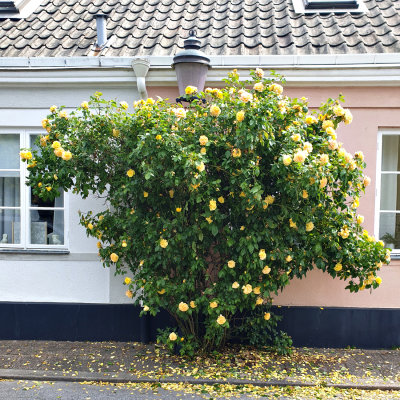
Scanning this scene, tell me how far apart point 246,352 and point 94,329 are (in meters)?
1.95

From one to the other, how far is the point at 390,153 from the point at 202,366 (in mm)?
3464

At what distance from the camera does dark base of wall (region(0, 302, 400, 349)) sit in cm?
543

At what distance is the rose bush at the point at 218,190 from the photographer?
409 cm

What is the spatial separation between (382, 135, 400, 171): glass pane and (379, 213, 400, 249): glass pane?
0.61 meters

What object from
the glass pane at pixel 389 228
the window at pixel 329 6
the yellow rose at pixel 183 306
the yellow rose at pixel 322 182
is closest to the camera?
the yellow rose at pixel 322 182

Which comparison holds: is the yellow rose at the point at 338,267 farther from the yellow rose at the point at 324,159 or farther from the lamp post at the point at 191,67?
the lamp post at the point at 191,67

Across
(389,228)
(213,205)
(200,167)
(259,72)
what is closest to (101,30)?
(259,72)

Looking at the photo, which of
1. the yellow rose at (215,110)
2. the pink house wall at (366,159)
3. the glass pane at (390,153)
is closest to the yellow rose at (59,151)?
the yellow rose at (215,110)

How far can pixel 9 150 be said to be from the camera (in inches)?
226

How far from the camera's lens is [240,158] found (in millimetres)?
4121

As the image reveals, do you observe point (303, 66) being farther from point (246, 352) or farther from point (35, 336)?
point (35, 336)

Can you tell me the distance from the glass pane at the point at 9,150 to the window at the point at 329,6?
4.37m

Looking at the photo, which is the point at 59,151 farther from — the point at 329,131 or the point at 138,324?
the point at 329,131

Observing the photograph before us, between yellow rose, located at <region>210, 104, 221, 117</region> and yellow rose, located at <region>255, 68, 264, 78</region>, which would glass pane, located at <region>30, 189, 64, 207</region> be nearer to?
yellow rose, located at <region>210, 104, 221, 117</region>
